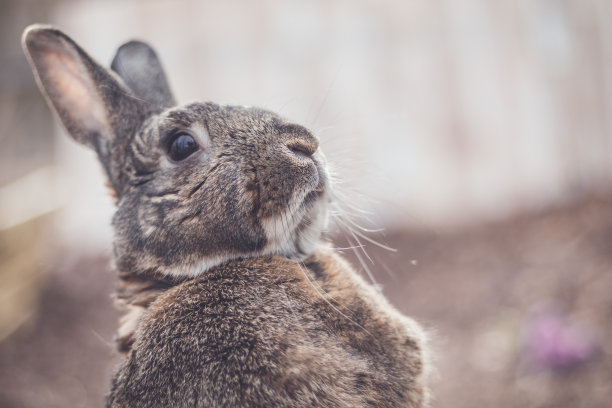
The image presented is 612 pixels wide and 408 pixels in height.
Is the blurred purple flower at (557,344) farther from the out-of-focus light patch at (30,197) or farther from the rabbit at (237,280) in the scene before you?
the out-of-focus light patch at (30,197)

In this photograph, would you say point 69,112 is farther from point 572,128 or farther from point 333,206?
point 572,128

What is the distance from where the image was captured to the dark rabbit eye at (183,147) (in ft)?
6.07

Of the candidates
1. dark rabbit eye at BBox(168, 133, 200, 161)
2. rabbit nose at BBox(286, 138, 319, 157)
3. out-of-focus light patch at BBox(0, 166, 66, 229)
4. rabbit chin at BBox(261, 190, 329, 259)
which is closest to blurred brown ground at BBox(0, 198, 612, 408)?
out-of-focus light patch at BBox(0, 166, 66, 229)

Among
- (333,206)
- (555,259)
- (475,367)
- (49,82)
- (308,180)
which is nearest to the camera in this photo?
(308,180)

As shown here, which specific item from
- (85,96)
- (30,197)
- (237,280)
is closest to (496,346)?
(237,280)

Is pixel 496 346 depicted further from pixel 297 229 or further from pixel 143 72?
pixel 143 72

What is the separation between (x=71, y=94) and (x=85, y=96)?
0.07 metres

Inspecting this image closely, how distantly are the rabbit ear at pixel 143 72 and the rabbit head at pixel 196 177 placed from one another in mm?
190

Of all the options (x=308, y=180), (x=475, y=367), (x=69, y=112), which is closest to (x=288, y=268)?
(x=308, y=180)

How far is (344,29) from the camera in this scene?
6258mm

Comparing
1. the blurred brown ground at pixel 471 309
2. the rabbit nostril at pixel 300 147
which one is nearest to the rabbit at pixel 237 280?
the rabbit nostril at pixel 300 147

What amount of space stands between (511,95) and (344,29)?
2179mm

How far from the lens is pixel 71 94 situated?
220 centimetres

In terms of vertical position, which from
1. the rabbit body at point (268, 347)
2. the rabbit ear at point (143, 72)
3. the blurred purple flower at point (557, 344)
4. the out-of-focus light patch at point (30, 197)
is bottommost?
the blurred purple flower at point (557, 344)
